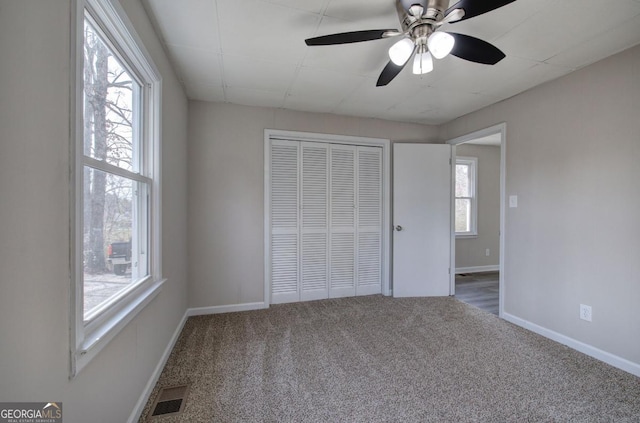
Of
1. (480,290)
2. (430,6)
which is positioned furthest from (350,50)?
(480,290)

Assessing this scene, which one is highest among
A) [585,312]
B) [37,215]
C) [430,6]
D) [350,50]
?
[350,50]

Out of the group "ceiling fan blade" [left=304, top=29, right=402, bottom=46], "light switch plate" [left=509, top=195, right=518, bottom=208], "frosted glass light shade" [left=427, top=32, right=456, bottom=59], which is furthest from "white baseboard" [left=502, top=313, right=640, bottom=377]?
"ceiling fan blade" [left=304, top=29, right=402, bottom=46]

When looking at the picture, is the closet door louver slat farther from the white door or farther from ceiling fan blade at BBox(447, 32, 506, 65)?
ceiling fan blade at BBox(447, 32, 506, 65)

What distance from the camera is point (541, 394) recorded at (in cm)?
181

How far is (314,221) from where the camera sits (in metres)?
3.62

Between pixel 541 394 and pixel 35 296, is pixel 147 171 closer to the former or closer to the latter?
pixel 35 296

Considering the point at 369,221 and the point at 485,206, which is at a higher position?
the point at 485,206

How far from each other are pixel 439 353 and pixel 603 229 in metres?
1.66

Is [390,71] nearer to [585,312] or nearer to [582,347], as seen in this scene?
[585,312]

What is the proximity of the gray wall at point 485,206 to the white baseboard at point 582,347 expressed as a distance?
7.97ft

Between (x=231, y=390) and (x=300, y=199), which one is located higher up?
(x=300, y=199)

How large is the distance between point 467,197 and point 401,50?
4.45 m

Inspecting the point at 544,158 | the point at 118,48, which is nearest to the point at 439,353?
the point at 544,158

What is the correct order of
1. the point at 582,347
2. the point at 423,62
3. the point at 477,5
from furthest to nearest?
1. the point at 582,347
2. the point at 423,62
3. the point at 477,5
